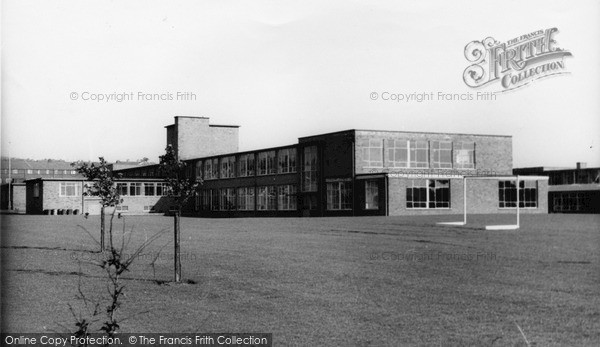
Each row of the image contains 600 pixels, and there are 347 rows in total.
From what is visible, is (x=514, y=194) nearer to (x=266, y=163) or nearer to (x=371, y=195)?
(x=371, y=195)

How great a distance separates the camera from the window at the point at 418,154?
53750 millimetres

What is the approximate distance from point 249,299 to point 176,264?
2776 mm

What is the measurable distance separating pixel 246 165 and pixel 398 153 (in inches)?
743

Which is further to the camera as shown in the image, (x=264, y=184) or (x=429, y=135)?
(x=264, y=184)

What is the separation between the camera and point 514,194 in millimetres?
56406

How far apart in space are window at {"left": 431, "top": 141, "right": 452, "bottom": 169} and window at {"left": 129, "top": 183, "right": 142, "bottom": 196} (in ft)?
114

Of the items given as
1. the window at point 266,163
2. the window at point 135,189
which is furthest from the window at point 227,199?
the window at point 135,189

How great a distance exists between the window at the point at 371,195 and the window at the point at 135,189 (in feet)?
107

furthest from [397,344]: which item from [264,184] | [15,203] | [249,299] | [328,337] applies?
[15,203]

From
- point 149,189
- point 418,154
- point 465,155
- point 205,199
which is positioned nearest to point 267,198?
point 205,199

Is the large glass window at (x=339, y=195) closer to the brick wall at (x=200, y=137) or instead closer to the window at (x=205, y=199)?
the window at (x=205, y=199)

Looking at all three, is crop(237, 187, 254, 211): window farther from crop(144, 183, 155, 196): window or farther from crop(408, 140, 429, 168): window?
crop(408, 140, 429, 168): window

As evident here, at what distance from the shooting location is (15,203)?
284 feet

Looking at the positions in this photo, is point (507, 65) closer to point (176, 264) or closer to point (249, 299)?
point (249, 299)
